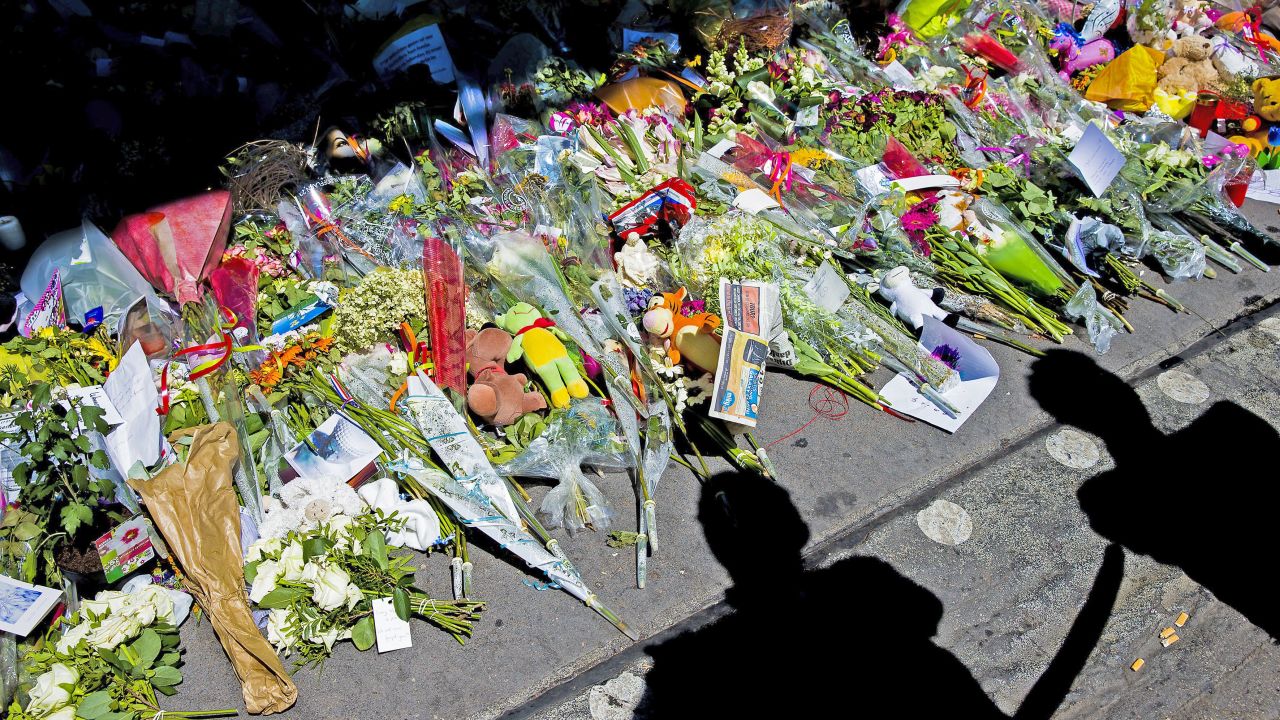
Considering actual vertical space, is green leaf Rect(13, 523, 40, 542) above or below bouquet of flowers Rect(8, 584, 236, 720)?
above

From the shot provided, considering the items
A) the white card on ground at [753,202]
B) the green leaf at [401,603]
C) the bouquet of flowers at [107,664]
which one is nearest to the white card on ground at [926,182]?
the white card on ground at [753,202]

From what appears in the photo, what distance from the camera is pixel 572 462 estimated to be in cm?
296

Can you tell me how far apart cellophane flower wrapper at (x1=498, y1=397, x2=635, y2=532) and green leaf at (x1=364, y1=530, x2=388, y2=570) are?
47cm

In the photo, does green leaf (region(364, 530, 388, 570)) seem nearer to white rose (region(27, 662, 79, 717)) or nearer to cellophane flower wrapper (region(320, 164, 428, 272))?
white rose (region(27, 662, 79, 717))

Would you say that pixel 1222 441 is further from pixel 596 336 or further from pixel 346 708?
pixel 346 708

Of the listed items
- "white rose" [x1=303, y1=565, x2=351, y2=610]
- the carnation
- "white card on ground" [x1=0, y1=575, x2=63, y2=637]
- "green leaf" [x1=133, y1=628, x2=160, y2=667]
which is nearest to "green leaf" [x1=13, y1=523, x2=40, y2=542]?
"white card on ground" [x1=0, y1=575, x2=63, y2=637]

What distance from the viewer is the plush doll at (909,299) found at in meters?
3.71

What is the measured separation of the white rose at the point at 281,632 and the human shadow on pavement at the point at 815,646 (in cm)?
115

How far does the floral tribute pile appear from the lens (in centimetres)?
266

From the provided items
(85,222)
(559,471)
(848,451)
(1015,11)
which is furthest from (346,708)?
(1015,11)

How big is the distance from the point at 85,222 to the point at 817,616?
353 centimetres

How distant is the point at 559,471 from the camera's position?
9.69 feet

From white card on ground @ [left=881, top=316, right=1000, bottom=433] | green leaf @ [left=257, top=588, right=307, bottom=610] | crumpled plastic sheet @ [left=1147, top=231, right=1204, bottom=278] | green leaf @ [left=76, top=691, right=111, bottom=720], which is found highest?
green leaf @ [left=76, top=691, right=111, bottom=720]

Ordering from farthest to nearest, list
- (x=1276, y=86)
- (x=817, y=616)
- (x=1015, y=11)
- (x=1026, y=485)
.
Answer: (x=1015, y=11)
(x=1276, y=86)
(x=1026, y=485)
(x=817, y=616)
